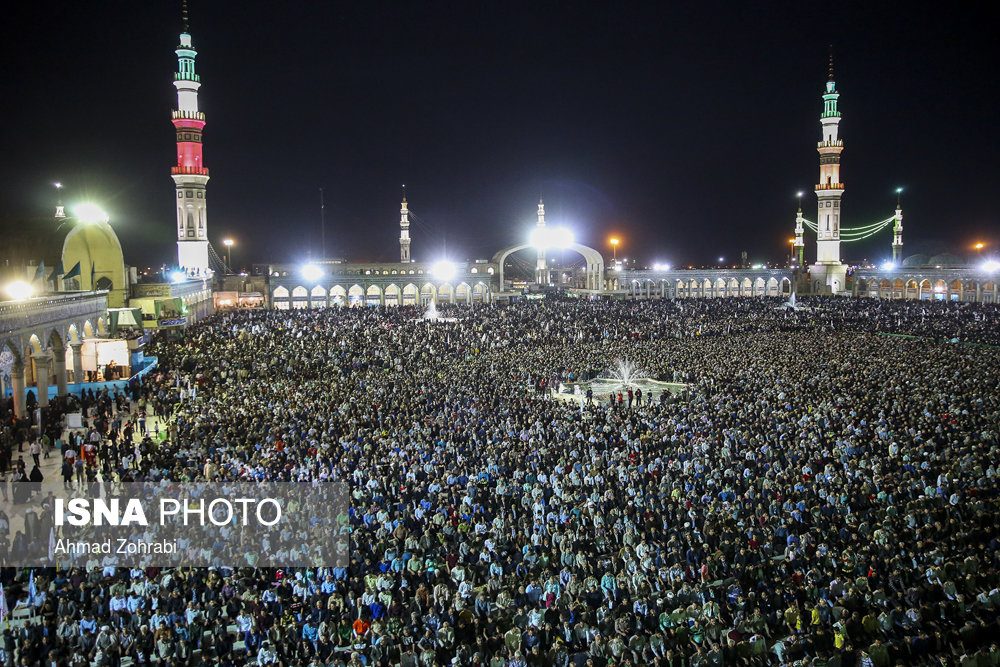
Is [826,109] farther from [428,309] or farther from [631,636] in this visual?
[631,636]

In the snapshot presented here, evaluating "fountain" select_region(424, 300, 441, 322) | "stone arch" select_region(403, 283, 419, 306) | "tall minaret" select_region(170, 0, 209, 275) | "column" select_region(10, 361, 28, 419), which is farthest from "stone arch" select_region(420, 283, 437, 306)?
"column" select_region(10, 361, 28, 419)

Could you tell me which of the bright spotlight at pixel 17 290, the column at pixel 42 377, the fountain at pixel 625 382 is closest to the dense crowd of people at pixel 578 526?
the fountain at pixel 625 382

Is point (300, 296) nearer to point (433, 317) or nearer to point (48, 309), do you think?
point (433, 317)

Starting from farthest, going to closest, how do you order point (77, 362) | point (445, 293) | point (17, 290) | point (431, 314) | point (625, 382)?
point (445, 293) → point (431, 314) → point (77, 362) → point (17, 290) → point (625, 382)

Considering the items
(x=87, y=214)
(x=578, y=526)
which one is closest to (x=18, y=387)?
(x=578, y=526)

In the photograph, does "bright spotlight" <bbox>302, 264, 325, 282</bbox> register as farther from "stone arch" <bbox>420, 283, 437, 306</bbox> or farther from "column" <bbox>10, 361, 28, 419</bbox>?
"column" <bbox>10, 361, 28, 419</bbox>
